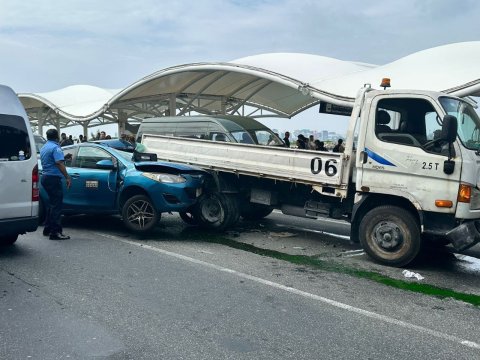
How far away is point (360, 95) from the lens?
6957 millimetres

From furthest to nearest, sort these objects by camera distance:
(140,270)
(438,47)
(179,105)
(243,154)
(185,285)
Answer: (179,105) → (438,47) → (243,154) → (140,270) → (185,285)

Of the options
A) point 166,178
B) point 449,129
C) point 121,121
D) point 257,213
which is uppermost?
point 121,121

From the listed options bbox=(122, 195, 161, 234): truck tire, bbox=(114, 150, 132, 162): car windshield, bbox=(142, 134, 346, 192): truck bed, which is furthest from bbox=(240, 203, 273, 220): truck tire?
bbox=(114, 150, 132, 162): car windshield

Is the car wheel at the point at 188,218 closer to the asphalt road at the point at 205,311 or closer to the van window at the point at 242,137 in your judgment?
the van window at the point at 242,137

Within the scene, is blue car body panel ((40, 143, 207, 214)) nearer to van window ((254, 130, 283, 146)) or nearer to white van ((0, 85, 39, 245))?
white van ((0, 85, 39, 245))

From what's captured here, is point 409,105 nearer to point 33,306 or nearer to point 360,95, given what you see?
point 360,95

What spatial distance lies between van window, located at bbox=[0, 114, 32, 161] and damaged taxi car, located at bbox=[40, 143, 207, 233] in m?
1.93

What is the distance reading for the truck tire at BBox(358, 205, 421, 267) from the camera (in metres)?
6.36

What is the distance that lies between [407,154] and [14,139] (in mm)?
5265

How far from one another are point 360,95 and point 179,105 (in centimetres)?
2217

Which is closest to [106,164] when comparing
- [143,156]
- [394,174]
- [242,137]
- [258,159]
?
[143,156]

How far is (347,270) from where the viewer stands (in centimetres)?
634

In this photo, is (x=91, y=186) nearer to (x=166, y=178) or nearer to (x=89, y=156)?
(x=89, y=156)

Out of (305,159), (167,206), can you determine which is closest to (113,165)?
(167,206)
